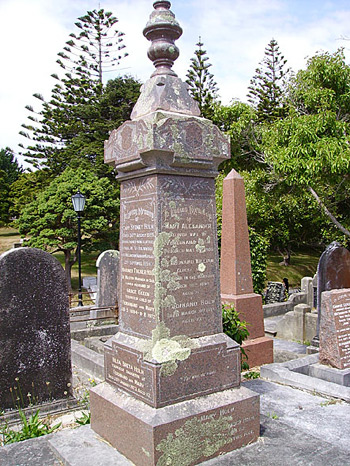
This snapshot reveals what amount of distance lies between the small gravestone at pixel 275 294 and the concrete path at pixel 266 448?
10.9 meters

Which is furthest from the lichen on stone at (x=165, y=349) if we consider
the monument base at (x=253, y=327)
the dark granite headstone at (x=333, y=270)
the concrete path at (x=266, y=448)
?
the dark granite headstone at (x=333, y=270)

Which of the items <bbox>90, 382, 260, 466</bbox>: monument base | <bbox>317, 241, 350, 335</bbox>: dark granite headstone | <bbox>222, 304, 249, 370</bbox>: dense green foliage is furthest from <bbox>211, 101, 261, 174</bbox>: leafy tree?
<bbox>90, 382, 260, 466</bbox>: monument base

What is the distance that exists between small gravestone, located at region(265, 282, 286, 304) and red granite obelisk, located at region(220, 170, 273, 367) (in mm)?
7664

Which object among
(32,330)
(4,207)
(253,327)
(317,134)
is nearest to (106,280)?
(253,327)

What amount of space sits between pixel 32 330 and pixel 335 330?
412 centimetres

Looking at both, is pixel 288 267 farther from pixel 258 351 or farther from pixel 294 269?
pixel 258 351

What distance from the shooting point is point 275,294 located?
15.5m

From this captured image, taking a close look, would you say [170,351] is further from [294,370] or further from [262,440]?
[294,370]

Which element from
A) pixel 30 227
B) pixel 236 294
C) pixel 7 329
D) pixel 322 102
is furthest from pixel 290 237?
pixel 7 329

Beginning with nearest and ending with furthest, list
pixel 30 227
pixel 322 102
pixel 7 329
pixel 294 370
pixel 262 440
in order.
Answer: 1. pixel 262 440
2. pixel 7 329
3. pixel 294 370
4. pixel 322 102
5. pixel 30 227

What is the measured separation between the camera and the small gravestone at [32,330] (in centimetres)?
523

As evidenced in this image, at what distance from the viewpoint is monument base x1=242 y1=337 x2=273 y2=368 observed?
7.56m

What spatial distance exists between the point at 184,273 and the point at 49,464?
1874 millimetres

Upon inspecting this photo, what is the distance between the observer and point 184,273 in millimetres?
3656
